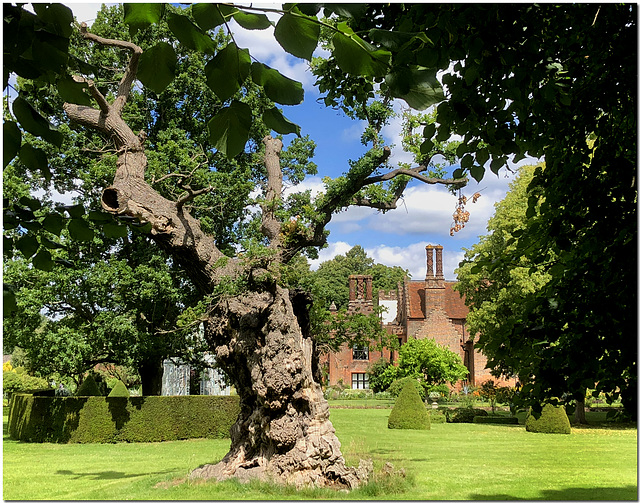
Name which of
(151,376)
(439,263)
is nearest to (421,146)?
(151,376)

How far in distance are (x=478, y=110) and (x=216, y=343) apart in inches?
302

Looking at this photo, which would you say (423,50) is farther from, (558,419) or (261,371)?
(558,419)

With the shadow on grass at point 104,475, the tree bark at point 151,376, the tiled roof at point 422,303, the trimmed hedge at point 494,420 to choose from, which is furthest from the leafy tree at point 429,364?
the shadow on grass at point 104,475

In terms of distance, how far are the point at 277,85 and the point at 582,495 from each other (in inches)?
411

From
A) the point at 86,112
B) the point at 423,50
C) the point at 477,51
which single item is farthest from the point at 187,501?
the point at 423,50

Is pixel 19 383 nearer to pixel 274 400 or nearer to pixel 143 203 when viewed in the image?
pixel 143 203

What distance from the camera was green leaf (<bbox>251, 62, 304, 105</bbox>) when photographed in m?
1.34

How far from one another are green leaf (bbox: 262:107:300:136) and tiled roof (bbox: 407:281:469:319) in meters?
38.4

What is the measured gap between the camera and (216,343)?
10484mm

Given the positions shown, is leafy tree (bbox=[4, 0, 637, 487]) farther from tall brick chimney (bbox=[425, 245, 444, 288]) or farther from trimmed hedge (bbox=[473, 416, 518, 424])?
tall brick chimney (bbox=[425, 245, 444, 288])

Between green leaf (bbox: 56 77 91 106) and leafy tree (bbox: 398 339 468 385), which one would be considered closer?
green leaf (bbox: 56 77 91 106)

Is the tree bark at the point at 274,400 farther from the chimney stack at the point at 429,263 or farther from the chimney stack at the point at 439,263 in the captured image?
the chimney stack at the point at 439,263

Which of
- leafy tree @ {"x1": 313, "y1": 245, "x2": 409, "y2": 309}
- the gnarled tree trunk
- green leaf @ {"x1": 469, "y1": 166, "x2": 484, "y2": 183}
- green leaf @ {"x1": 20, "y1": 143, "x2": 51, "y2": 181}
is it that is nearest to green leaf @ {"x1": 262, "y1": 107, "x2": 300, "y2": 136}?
green leaf @ {"x1": 20, "y1": 143, "x2": 51, "y2": 181}

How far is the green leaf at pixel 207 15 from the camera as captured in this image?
1279mm
